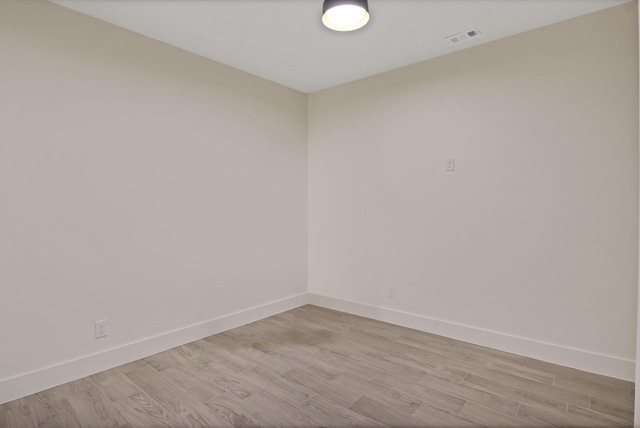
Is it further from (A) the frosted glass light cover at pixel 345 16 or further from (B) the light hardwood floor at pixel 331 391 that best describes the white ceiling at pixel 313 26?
(B) the light hardwood floor at pixel 331 391

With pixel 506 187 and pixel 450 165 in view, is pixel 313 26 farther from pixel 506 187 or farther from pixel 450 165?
pixel 506 187

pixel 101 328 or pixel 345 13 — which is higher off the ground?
pixel 345 13

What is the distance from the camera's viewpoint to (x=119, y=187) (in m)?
2.55

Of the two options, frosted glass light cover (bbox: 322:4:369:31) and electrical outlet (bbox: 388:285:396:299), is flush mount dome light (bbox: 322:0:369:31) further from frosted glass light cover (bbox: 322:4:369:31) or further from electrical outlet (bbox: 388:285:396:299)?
electrical outlet (bbox: 388:285:396:299)

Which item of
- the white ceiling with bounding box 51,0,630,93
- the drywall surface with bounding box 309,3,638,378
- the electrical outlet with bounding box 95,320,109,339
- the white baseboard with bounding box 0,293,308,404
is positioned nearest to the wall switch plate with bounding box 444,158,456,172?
the drywall surface with bounding box 309,3,638,378

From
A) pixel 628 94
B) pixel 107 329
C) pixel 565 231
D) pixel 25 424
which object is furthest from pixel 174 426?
pixel 628 94

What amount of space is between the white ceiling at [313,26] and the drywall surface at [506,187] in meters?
0.23

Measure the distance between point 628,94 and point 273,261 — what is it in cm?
314

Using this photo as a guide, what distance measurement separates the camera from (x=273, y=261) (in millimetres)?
3725

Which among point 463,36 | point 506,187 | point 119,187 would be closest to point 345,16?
point 463,36

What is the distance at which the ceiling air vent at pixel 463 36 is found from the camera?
2.65 metres

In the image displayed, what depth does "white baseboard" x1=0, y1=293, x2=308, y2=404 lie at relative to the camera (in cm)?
212

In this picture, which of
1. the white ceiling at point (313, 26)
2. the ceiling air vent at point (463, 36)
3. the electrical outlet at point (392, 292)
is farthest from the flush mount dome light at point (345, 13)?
the electrical outlet at point (392, 292)

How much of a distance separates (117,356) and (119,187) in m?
1.21
